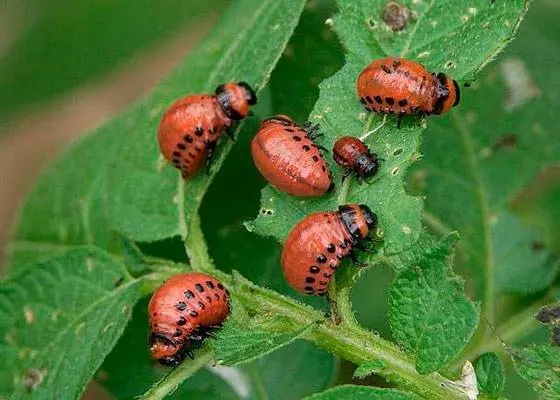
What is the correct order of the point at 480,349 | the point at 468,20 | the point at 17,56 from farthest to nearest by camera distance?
the point at 17,56 < the point at 480,349 < the point at 468,20

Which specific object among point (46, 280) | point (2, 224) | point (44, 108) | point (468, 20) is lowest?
point (2, 224)

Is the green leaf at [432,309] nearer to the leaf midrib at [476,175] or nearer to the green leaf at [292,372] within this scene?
the green leaf at [292,372]

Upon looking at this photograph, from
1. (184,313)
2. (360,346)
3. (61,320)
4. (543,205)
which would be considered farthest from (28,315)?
(543,205)

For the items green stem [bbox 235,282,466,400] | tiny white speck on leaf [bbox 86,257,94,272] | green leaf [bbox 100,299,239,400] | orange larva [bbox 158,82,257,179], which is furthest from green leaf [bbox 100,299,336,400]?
green stem [bbox 235,282,466,400]

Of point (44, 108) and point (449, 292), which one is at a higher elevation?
point (449, 292)

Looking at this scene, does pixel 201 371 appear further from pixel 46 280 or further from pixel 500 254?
pixel 500 254

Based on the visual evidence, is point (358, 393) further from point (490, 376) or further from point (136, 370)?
point (136, 370)

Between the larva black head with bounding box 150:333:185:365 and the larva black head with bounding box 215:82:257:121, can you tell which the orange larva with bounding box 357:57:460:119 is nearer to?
the larva black head with bounding box 215:82:257:121

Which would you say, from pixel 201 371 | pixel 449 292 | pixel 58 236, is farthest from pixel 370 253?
pixel 58 236

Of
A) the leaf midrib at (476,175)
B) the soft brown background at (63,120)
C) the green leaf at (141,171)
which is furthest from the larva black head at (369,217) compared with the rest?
the soft brown background at (63,120)
